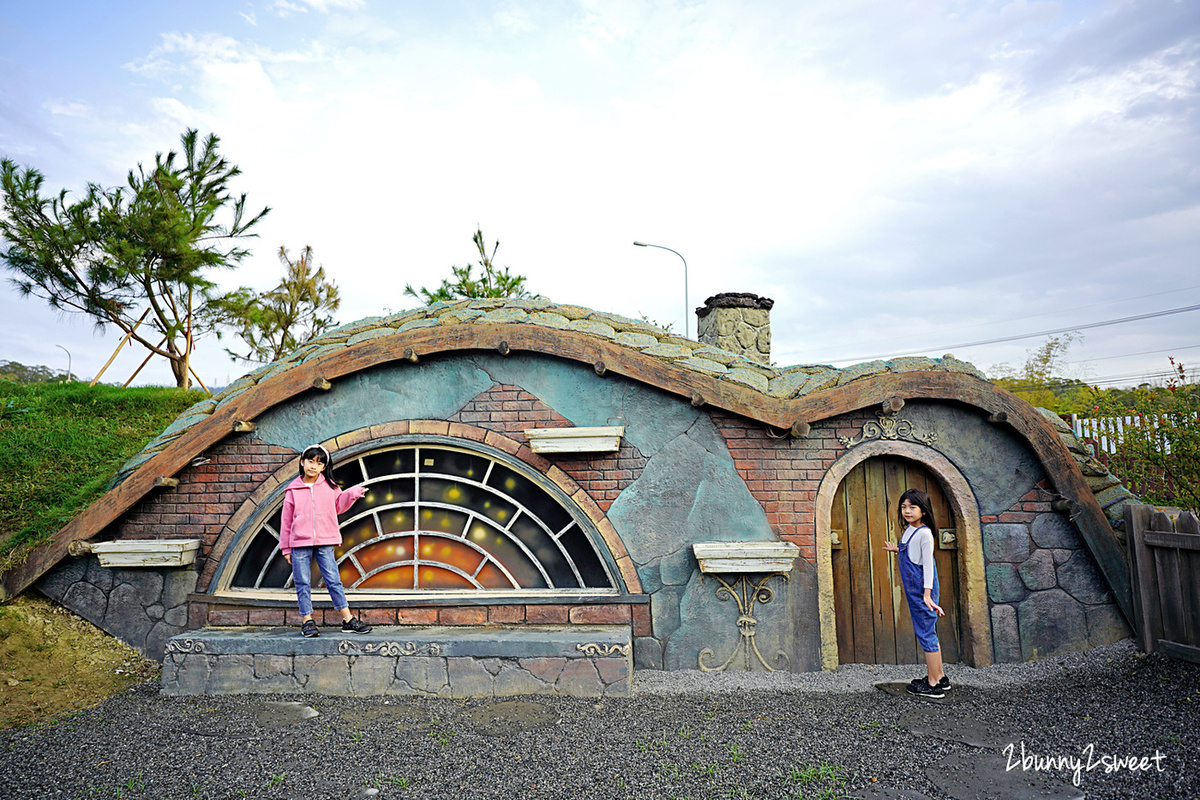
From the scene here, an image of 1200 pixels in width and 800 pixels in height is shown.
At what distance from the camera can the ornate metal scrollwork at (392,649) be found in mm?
5004

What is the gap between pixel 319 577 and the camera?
18.7 feet

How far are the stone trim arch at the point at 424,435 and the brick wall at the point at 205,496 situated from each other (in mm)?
104

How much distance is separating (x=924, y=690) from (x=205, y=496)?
20.1ft

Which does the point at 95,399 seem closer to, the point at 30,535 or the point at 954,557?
the point at 30,535

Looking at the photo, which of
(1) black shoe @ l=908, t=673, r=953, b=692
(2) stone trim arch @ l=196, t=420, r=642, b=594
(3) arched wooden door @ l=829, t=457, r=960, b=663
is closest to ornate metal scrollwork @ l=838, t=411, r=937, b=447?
(3) arched wooden door @ l=829, t=457, r=960, b=663

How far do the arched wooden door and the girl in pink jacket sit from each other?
402cm

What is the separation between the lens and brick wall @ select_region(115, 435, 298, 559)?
5727mm

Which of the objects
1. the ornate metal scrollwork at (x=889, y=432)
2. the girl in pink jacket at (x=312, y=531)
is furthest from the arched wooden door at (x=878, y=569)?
the girl in pink jacket at (x=312, y=531)

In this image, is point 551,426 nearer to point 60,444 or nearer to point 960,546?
point 960,546

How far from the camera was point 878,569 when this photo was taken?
18.2ft

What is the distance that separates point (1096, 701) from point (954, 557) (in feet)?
4.44

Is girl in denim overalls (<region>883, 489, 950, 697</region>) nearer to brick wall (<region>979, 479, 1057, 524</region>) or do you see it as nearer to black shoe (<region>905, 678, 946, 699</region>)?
black shoe (<region>905, 678, 946, 699</region>)

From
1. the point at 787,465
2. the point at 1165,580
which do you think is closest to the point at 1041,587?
the point at 1165,580

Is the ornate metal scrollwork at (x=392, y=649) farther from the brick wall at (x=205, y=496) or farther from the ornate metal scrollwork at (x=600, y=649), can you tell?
the brick wall at (x=205, y=496)
